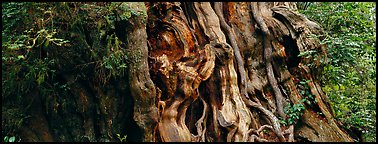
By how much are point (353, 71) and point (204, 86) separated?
285 cm

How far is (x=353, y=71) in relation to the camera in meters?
5.82

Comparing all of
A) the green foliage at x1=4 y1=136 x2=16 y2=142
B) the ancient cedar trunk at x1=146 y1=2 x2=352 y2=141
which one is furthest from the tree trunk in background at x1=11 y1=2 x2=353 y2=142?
the green foliage at x1=4 y1=136 x2=16 y2=142

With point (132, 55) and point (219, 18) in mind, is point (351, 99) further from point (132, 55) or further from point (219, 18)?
point (132, 55)

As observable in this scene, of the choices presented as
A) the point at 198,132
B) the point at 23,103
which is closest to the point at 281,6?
the point at 198,132

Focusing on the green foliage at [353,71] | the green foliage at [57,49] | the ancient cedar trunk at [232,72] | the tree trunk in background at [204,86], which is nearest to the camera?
the green foliage at [57,49]

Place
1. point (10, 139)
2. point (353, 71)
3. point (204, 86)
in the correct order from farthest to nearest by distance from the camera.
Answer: point (353, 71) < point (204, 86) < point (10, 139)

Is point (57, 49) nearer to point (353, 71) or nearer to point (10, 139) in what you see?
point (10, 139)

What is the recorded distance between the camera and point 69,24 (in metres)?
3.56

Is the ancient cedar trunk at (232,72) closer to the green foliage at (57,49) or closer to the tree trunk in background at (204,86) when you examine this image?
the tree trunk in background at (204,86)

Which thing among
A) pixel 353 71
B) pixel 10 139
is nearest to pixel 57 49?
pixel 10 139

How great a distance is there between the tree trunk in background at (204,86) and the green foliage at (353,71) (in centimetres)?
48

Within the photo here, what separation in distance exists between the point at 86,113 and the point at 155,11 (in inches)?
79.1

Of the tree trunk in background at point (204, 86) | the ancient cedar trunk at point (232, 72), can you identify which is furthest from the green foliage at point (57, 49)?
the ancient cedar trunk at point (232, 72)

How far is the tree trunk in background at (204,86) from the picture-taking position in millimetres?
3793
